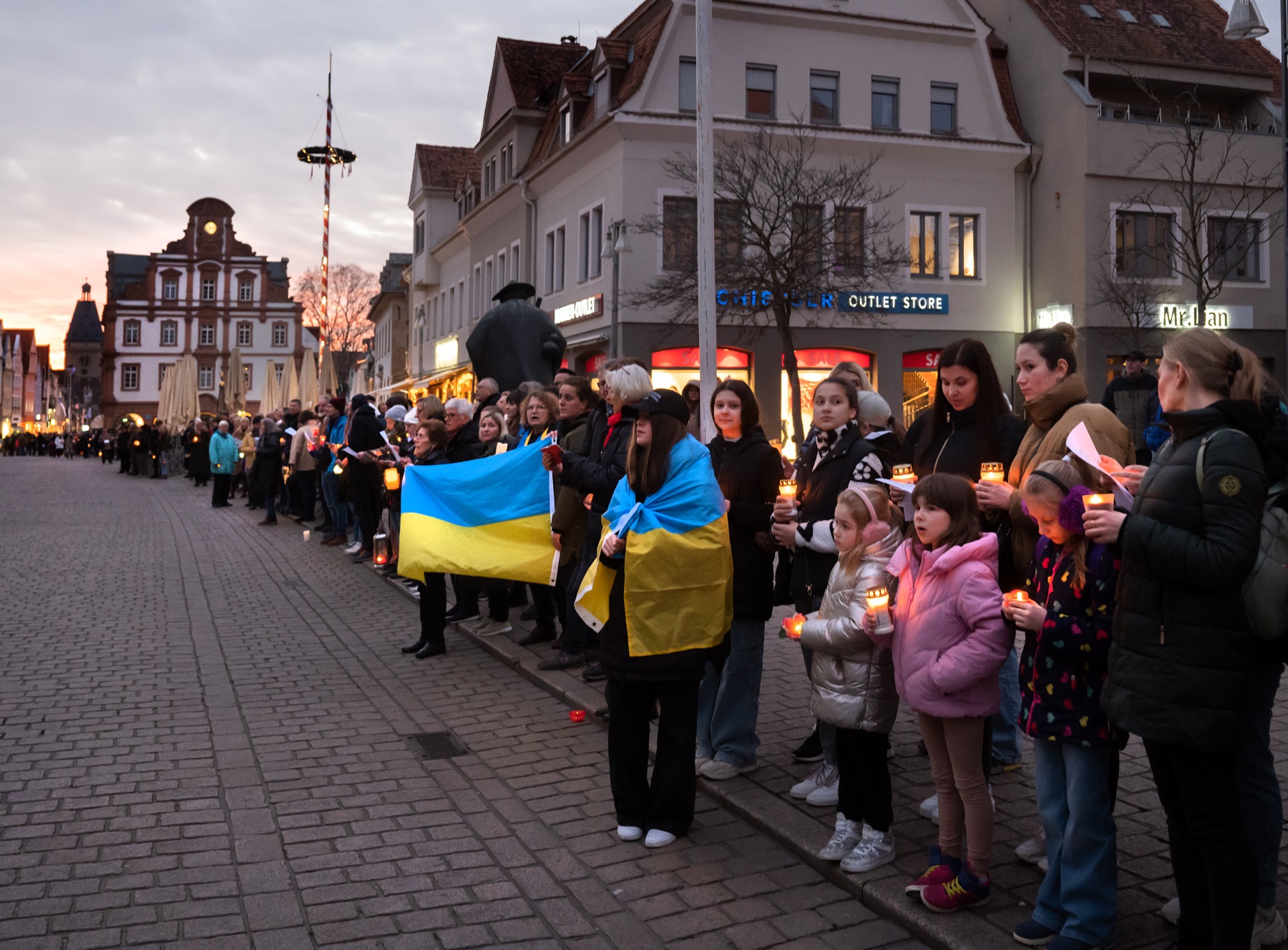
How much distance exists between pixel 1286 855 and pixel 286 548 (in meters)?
15.4

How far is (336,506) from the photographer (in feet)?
59.8

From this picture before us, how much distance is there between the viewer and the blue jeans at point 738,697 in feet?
19.7

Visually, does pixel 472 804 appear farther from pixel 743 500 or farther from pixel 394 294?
pixel 394 294

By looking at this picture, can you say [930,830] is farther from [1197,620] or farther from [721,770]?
[1197,620]

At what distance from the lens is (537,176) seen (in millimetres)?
35000

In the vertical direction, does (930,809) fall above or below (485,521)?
below

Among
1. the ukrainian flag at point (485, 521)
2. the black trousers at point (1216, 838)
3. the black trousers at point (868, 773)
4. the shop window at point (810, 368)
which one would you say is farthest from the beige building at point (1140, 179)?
the black trousers at point (1216, 838)

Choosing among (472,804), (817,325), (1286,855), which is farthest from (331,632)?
(817,325)

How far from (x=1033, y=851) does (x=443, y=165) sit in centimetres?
4913

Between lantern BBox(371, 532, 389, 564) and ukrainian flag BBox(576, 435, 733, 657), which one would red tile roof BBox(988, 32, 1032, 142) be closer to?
lantern BBox(371, 532, 389, 564)

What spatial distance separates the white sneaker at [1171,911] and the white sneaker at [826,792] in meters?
1.53

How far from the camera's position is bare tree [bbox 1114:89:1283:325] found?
1195 inches

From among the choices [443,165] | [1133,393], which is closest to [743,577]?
[1133,393]

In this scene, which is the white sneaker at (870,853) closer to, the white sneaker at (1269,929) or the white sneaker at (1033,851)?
the white sneaker at (1033,851)
